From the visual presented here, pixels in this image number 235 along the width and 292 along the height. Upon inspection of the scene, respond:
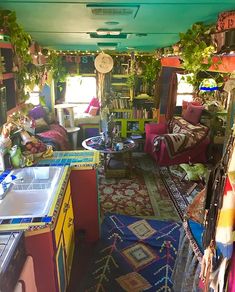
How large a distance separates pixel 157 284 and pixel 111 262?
0.50 m

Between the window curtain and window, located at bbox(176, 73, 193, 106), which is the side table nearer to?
the window curtain

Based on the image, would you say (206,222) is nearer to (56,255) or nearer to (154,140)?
(56,255)

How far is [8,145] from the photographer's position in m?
2.42

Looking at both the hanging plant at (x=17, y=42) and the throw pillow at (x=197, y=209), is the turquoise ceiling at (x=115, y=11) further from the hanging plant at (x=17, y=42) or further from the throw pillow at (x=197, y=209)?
the throw pillow at (x=197, y=209)

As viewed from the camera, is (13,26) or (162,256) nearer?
(13,26)

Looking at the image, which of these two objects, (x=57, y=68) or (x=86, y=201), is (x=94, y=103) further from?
(x=86, y=201)

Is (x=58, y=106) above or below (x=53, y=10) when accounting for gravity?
below

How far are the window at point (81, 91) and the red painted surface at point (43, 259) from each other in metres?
5.29

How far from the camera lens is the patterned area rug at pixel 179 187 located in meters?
3.86

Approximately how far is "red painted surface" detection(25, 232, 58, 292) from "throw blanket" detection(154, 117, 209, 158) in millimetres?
3296

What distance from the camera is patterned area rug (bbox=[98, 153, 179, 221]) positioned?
3.66m

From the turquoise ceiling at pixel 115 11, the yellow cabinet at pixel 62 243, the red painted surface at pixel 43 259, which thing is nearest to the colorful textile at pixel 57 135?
the yellow cabinet at pixel 62 243

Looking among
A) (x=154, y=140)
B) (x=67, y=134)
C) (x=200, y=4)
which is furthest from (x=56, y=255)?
(x=67, y=134)

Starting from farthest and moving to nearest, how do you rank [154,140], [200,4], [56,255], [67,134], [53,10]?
1. [67,134]
2. [154,140]
3. [56,255]
4. [53,10]
5. [200,4]
